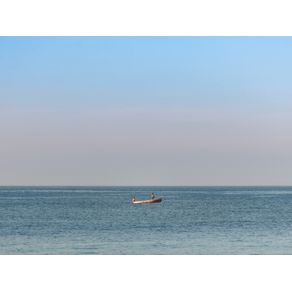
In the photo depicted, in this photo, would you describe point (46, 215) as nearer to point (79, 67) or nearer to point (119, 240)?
point (79, 67)

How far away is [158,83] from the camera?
17.8m

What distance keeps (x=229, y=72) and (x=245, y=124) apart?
1.69 meters

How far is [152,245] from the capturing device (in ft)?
43.2
